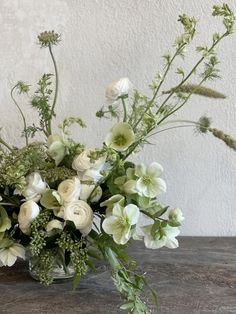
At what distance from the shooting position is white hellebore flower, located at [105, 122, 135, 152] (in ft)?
2.73

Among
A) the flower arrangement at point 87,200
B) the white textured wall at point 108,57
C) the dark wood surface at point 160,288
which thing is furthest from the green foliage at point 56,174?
the white textured wall at point 108,57

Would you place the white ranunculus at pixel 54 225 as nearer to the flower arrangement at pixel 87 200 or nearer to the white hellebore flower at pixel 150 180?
the flower arrangement at pixel 87 200

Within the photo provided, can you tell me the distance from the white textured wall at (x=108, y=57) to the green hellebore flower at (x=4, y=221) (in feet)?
1.13

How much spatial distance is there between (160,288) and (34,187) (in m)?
0.33

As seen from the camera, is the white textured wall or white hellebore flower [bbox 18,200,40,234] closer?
white hellebore flower [bbox 18,200,40,234]

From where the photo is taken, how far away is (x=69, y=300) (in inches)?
34.5

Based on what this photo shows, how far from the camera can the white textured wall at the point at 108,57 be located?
1147 millimetres

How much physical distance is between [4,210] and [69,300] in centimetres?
21

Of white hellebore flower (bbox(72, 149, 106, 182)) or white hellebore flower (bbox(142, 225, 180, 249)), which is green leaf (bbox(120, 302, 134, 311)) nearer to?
white hellebore flower (bbox(142, 225, 180, 249))

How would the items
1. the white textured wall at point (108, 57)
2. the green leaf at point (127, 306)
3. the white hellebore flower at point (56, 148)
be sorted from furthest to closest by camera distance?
the white textured wall at point (108, 57)
the white hellebore flower at point (56, 148)
the green leaf at point (127, 306)

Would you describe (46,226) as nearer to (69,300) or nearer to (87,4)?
(69,300)

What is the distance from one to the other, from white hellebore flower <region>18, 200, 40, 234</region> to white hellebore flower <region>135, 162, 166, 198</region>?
19cm

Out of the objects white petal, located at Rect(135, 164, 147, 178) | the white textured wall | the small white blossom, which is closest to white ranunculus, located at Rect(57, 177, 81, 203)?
the small white blossom

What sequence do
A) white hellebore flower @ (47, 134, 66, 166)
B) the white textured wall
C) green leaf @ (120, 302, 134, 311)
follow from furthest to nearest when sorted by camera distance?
the white textured wall
white hellebore flower @ (47, 134, 66, 166)
green leaf @ (120, 302, 134, 311)
